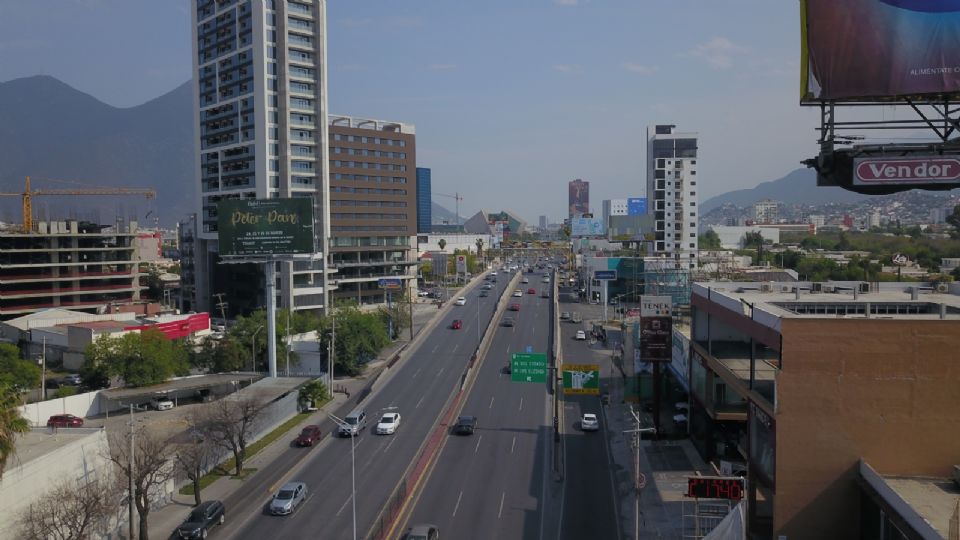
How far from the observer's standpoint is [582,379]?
3944 centimetres

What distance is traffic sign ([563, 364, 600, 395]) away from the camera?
129ft

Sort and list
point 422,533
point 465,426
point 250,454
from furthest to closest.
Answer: point 465,426 < point 250,454 < point 422,533

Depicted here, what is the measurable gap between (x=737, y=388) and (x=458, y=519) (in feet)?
40.6

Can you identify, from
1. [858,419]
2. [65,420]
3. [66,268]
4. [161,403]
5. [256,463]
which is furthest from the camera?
[66,268]

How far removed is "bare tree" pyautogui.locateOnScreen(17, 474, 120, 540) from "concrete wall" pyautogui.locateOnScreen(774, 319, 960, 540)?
21.5 metres

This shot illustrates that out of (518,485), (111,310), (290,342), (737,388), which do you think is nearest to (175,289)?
(111,310)

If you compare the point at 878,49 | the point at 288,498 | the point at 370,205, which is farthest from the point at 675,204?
the point at 878,49

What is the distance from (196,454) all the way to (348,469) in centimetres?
797

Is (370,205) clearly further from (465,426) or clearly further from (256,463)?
(256,463)

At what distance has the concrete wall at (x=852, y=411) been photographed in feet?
70.7

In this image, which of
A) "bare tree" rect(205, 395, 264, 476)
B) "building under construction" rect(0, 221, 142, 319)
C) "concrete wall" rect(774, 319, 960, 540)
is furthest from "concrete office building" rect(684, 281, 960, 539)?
"building under construction" rect(0, 221, 142, 319)

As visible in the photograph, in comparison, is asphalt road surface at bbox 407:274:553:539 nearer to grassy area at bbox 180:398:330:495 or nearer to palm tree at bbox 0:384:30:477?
grassy area at bbox 180:398:330:495

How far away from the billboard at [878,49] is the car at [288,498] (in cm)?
2427

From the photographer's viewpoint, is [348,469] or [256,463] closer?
[348,469]
